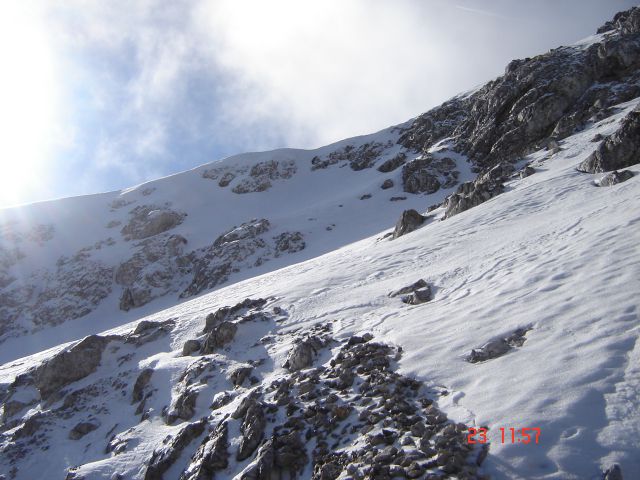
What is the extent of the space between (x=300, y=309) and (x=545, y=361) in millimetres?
10402

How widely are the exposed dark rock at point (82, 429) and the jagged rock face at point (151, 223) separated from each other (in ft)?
148

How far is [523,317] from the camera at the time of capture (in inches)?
365

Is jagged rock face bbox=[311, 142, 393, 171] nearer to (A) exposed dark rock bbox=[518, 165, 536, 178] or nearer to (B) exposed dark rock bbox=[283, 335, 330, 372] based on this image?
(A) exposed dark rock bbox=[518, 165, 536, 178]

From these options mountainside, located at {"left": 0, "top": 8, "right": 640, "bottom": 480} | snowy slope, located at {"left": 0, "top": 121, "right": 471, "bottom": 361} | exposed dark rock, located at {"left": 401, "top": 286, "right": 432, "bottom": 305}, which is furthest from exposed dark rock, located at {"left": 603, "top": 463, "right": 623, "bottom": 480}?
snowy slope, located at {"left": 0, "top": 121, "right": 471, "bottom": 361}

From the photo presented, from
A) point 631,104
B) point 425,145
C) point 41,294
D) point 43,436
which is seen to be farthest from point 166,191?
point 631,104

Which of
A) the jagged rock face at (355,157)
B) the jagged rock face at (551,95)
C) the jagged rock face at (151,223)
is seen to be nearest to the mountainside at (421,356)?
the jagged rock face at (551,95)

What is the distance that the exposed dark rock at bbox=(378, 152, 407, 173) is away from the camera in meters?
57.8

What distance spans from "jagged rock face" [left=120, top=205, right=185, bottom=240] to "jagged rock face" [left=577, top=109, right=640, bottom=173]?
168ft

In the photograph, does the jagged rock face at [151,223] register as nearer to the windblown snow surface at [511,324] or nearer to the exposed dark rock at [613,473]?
the windblown snow surface at [511,324]

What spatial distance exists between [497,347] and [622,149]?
16261 mm

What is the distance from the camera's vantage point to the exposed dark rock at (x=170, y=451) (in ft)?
33.2

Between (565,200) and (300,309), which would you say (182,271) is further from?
(565,200)

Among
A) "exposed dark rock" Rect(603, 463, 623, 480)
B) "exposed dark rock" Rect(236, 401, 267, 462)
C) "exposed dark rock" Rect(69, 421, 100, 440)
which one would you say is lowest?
"exposed dark rock" Rect(69, 421, 100, 440)

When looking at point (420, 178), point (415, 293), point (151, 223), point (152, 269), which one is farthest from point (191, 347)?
point (151, 223)
